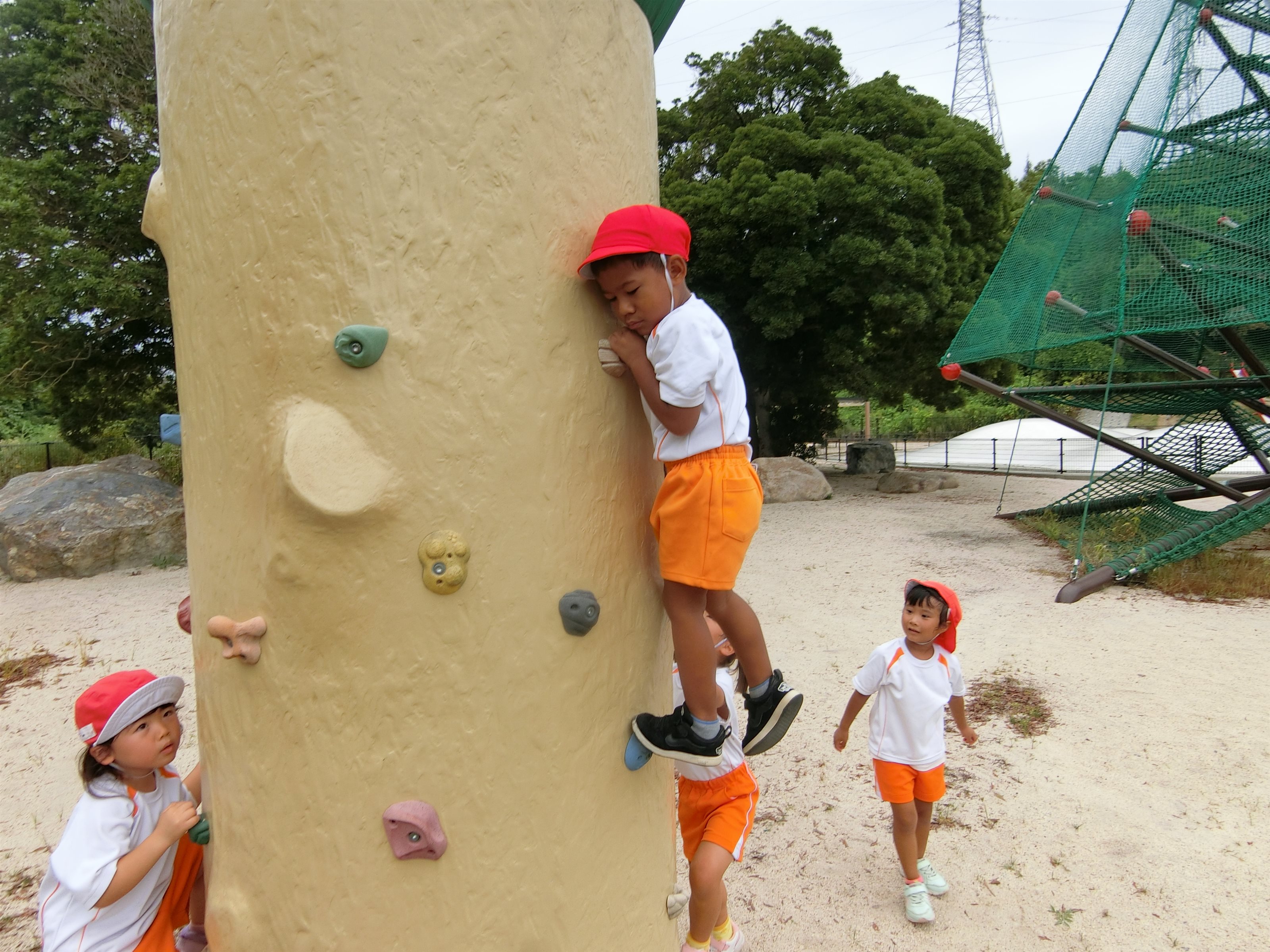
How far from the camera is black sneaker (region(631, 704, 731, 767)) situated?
5.57 feet

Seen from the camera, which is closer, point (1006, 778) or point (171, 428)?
point (171, 428)

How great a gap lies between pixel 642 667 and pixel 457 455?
2.02 ft

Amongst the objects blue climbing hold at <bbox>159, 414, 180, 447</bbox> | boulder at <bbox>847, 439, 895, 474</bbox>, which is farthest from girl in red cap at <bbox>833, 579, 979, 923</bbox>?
boulder at <bbox>847, 439, 895, 474</bbox>

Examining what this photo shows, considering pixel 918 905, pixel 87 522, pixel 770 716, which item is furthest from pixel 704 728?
pixel 87 522

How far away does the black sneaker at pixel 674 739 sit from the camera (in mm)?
1698

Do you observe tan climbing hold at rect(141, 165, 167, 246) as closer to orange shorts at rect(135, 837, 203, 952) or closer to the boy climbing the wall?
the boy climbing the wall

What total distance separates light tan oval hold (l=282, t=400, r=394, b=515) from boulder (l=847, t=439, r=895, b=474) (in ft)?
50.4

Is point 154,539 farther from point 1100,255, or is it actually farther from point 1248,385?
point 1248,385

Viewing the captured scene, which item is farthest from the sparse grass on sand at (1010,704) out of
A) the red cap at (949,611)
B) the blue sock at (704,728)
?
the blue sock at (704,728)

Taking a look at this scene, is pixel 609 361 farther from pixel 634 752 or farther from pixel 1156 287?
pixel 1156 287

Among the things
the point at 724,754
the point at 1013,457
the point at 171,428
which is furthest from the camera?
the point at 1013,457

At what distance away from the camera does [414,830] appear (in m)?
1.50

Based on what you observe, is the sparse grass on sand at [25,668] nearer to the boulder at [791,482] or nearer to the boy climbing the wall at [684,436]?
the boy climbing the wall at [684,436]

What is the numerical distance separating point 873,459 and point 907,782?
13.7 meters
